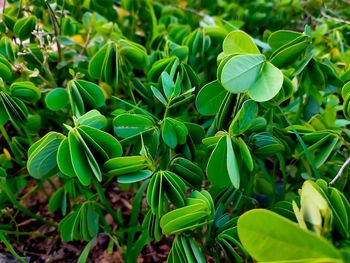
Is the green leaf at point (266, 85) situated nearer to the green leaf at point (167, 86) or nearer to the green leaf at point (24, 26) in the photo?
the green leaf at point (167, 86)

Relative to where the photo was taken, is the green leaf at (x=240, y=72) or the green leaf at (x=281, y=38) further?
the green leaf at (x=281, y=38)

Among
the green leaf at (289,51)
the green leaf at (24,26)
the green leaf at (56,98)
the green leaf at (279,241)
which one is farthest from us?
the green leaf at (24,26)

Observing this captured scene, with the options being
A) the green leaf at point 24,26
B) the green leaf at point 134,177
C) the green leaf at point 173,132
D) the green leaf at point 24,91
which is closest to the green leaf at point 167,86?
the green leaf at point 173,132

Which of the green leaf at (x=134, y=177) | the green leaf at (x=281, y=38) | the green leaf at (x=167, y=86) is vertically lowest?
the green leaf at (x=134, y=177)

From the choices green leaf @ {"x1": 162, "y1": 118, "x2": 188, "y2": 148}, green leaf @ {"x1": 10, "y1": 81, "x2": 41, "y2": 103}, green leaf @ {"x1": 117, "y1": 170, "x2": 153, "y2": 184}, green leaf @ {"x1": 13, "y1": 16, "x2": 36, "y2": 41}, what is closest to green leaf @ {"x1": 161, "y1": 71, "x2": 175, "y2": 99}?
green leaf @ {"x1": 162, "y1": 118, "x2": 188, "y2": 148}

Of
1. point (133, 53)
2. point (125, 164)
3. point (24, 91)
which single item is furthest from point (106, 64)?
point (125, 164)

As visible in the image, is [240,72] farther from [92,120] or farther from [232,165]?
[92,120]
